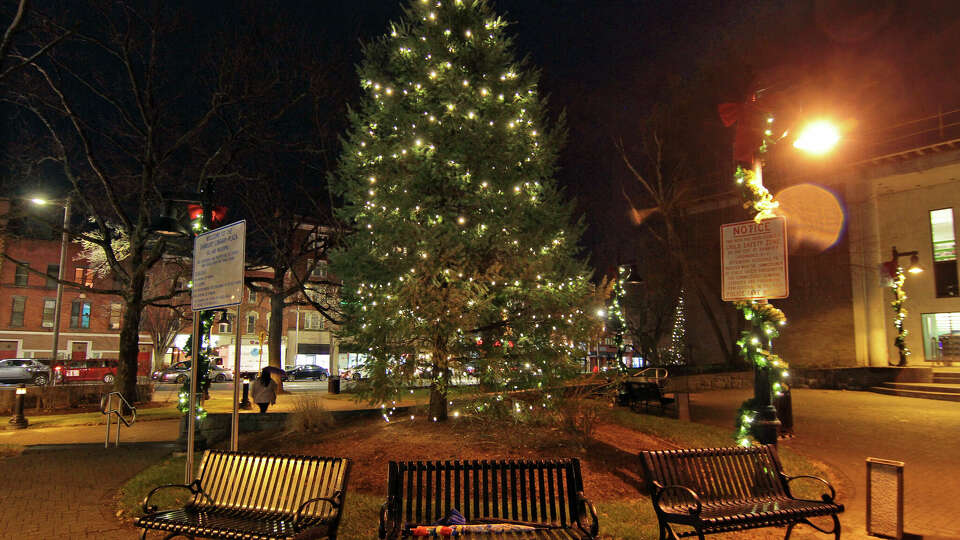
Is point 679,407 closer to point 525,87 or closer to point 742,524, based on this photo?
point 525,87

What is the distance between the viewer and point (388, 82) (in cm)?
1130

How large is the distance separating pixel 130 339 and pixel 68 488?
519 inches

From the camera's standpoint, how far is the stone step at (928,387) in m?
18.5

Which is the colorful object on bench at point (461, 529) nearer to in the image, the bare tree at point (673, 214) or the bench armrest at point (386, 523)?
the bench armrest at point (386, 523)

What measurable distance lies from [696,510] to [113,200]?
812 inches

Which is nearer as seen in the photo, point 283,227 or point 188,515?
point 188,515

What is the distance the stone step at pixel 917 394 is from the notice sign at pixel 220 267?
858 inches

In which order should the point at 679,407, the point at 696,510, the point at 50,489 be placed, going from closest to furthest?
1. the point at 696,510
2. the point at 50,489
3. the point at 679,407

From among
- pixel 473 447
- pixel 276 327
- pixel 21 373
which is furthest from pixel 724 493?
pixel 21 373

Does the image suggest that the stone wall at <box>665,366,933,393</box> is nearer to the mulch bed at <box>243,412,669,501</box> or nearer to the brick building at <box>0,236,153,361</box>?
the mulch bed at <box>243,412,669,501</box>

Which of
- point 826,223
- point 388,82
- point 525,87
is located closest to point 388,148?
point 388,82

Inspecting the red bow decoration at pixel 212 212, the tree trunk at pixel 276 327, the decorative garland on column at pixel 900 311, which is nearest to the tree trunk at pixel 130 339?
the tree trunk at pixel 276 327

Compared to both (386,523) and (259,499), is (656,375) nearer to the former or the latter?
(259,499)

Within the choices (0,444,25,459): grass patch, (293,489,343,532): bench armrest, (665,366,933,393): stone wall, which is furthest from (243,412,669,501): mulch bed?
(665,366,933,393): stone wall
